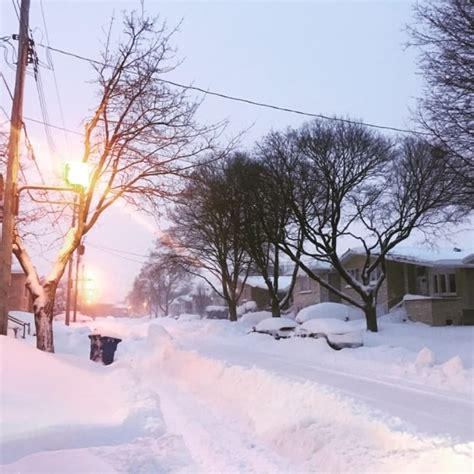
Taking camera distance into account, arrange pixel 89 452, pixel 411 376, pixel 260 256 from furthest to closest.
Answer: pixel 260 256, pixel 411 376, pixel 89 452

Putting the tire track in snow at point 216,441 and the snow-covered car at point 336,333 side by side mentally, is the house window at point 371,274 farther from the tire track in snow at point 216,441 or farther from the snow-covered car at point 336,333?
the tire track in snow at point 216,441

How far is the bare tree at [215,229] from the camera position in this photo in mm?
24938

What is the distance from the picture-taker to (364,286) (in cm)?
2370

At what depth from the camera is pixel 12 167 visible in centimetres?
1062

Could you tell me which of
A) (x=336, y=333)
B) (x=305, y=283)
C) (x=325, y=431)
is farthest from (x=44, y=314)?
(x=305, y=283)

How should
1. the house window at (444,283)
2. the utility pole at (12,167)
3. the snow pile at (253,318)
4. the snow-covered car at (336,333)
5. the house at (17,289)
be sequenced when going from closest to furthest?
the utility pole at (12,167)
the snow-covered car at (336,333)
the house window at (444,283)
the snow pile at (253,318)
the house at (17,289)

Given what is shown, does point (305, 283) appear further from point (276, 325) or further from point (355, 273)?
point (276, 325)

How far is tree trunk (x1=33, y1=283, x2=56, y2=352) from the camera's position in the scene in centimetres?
1265

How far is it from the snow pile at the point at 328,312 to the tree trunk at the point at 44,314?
663 inches

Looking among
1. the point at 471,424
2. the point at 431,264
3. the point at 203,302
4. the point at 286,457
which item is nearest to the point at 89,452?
the point at 286,457

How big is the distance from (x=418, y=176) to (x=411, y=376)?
12.9 meters

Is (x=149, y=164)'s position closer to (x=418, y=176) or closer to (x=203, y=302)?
(x=418, y=176)

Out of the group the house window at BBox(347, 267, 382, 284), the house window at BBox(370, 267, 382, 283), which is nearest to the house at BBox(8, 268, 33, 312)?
the house window at BBox(347, 267, 382, 284)

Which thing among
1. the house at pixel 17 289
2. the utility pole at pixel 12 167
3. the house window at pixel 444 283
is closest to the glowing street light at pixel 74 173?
the utility pole at pixel 12 167
